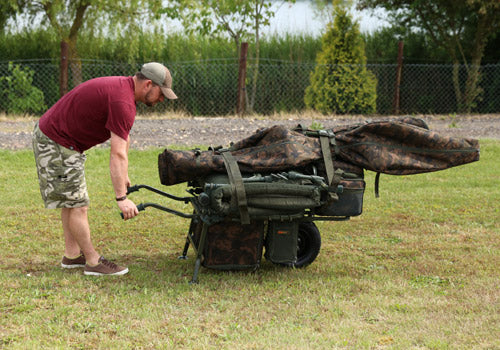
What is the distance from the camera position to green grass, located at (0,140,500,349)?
365 centimetres

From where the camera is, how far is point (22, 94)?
15.9 metres

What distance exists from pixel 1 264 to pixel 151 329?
1.96 m

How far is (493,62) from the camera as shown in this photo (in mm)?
17594

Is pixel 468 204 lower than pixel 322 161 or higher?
lower

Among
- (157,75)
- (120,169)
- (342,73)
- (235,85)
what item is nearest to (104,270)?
(120,169)

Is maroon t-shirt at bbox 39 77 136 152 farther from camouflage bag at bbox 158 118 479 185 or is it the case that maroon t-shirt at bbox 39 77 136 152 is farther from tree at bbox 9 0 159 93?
tree at bbox 9 0 159 93

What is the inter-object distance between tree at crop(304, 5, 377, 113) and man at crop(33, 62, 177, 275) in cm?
1104

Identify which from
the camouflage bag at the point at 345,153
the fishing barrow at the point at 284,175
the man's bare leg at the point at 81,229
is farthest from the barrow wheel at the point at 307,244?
the man's bare leg at the point at 81,229

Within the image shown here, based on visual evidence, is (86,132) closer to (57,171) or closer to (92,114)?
(92,114)

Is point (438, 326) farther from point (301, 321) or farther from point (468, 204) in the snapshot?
point (468, 204)

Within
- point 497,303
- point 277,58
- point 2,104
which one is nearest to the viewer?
point 497,303

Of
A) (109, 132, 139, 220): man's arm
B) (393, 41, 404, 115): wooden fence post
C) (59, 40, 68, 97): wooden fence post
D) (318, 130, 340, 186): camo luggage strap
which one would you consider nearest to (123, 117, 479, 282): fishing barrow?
(318, 130, 340, 186): camo luggage strap

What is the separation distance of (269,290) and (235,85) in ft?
40.6

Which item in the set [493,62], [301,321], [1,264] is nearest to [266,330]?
[301,321]
